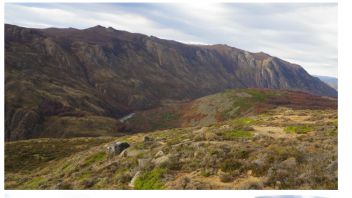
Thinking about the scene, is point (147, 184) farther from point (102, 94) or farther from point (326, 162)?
point (102, 94)

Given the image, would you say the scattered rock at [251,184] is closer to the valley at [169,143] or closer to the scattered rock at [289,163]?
the valley at [169,143]

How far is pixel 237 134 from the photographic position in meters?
27.9

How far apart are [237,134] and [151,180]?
11.8m

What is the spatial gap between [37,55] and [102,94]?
3688cm

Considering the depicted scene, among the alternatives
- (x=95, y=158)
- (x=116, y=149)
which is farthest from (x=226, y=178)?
(x=95, y=158)

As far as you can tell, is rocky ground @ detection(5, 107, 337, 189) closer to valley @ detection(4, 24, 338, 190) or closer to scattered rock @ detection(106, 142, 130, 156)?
valley @ detection(4, 24, 338, 190)

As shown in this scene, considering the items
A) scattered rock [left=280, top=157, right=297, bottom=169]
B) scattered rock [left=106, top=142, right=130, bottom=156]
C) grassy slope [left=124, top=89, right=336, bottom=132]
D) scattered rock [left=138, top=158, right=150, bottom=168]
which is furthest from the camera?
grassy slope [left=124, top=89, right=336, bottom=132]

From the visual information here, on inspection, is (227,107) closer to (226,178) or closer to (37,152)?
(37,152)

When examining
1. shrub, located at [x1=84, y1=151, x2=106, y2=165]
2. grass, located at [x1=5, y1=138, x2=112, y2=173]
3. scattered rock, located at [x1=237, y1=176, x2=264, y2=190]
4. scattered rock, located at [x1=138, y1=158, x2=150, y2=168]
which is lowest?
grass, located at [x1=5, y1=138, x2=112, y2=173]

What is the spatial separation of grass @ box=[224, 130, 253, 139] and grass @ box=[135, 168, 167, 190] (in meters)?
9.62

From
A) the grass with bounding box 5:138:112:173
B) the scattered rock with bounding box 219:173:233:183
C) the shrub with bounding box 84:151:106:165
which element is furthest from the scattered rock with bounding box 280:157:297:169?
the grass with bounding box 5:138:112:173

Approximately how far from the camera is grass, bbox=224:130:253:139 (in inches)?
1070

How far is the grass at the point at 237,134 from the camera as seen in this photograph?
27.2m

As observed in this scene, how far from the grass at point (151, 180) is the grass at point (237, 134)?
962 cm
